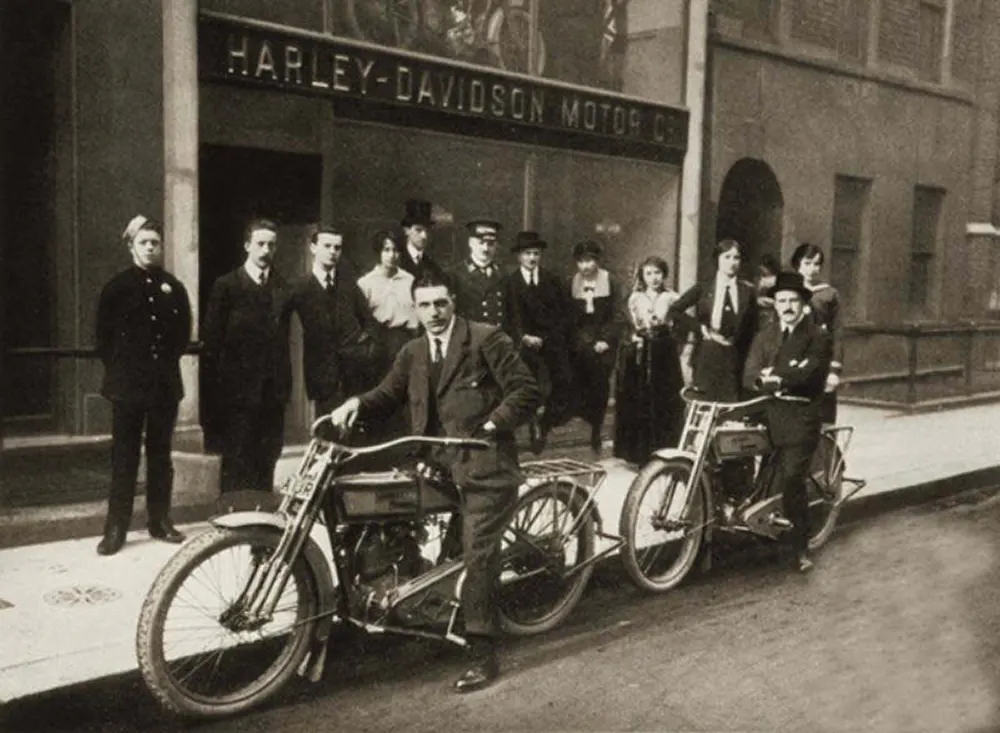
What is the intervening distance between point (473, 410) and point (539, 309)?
3.83 m

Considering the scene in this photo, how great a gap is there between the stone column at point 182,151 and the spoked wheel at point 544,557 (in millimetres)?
3377

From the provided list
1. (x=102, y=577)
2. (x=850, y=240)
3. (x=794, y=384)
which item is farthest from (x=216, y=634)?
(x=850, y=240)

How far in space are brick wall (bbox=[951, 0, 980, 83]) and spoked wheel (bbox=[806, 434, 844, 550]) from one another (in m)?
11.3

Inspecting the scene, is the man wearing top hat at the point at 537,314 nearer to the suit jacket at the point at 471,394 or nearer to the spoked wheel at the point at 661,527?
the spoked wheel at the point at 661,527

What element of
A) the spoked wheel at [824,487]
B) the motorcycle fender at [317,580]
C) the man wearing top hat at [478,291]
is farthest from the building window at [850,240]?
the motorcycle fender at [317,580]

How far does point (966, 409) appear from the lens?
14445mm

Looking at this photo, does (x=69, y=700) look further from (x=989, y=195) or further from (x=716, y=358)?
(x=989, y=195)

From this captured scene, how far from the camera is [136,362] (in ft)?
Result: 21.5

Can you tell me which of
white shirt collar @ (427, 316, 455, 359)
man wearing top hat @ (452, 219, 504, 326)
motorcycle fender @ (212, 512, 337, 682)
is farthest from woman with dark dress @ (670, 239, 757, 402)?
motorcycle fender @ (212, 512, 337, 682)

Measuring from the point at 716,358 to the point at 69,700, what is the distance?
5.93 meters

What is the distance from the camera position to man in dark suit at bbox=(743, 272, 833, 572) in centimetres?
675

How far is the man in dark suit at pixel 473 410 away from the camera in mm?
4887

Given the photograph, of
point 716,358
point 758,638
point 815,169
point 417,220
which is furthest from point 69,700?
point 815,169

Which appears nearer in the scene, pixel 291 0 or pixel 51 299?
pixel 51 299
